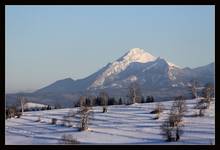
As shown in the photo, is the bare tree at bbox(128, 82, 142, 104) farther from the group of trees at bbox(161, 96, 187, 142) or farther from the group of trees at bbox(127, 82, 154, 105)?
the group of trees at bbox(161, 96, 187, 142)

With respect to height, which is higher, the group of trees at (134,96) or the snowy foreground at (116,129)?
the group of trees at (134,96)

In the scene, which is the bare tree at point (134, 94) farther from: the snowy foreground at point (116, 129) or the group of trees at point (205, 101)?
the group of trees at point (205, 101)

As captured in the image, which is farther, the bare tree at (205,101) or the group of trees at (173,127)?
the bare tree at (205,101)

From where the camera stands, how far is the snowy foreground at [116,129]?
923 inches

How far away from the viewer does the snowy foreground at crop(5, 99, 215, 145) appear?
76.9 ft

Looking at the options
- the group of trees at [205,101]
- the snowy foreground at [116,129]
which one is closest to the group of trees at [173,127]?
the snowy foreground at [116,129]

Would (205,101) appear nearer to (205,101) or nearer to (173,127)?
(205,101)

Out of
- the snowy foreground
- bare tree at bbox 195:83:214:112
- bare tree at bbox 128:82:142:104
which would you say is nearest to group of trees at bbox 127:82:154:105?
bare tree at bbox 128:82:142:104

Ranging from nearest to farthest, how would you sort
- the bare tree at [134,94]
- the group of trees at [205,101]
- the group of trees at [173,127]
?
the group of trees at [173,127], the group of trees at [205,101], the bare tree at [134,94]

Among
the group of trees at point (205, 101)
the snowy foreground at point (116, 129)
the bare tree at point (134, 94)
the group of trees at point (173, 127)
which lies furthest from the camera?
the bare tree at point (134, 94)

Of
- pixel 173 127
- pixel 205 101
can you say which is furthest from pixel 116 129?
pixel 205 101
